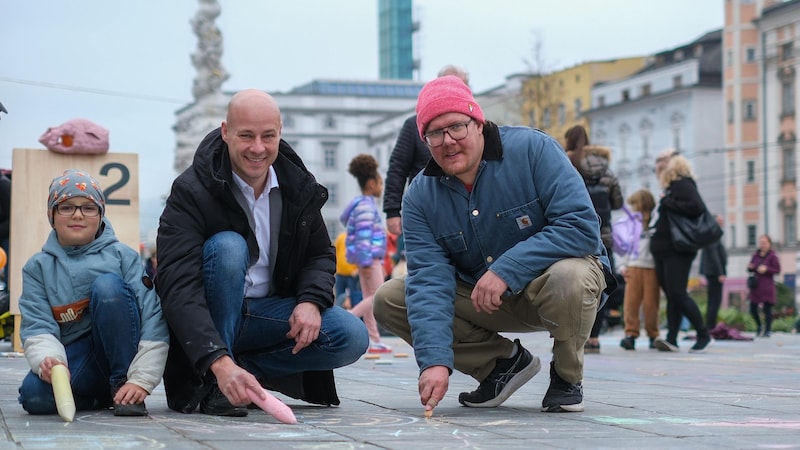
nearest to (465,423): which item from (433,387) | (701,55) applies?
(433,387)

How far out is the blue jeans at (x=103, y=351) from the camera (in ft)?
16.8

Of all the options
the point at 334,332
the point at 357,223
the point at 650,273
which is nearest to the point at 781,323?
the point at 650,273

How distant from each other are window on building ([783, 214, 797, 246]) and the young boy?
209 ft

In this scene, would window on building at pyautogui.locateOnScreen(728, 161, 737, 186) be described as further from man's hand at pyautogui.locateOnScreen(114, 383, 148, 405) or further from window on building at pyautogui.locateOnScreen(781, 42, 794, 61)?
man's hand at pyautogui.locateOnScreen(114, 383, 148, 405)

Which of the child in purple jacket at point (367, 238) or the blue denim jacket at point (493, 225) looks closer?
the blue denim jacket at point (493, 225)

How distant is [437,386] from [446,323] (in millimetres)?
356

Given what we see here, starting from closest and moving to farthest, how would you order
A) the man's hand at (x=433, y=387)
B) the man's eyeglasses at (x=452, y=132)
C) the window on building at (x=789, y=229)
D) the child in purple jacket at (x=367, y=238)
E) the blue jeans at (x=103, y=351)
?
the man's hand at (x=433, y=387) → the blue jeans at (x=103, y=351) → the man's eyeglasses at (x=452, y=132) → the child in purple jacket at (x=367, y=238) → the window on building at (x=789, y=229)

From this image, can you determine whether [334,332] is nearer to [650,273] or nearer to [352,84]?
[650,273]

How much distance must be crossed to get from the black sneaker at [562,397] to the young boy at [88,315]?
1541 millimetres

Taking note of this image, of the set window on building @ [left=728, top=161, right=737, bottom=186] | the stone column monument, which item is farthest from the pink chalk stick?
window on building @ [left=728, top=161, right=737, bottom=186]

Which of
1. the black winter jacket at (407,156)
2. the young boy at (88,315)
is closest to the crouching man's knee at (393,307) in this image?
the young boy at (88,315)

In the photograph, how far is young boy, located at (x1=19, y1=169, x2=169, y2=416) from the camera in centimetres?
511

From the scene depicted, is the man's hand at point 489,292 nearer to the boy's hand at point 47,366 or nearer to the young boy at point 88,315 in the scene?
the young boy at point 88,315

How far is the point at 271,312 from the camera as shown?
554 cm
